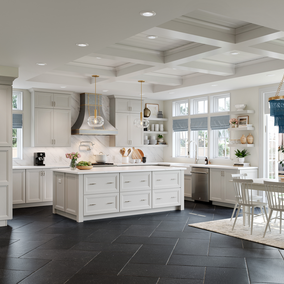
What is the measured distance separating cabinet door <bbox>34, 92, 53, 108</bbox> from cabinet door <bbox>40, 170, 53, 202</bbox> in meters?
1.52

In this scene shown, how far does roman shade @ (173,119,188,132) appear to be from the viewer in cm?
948

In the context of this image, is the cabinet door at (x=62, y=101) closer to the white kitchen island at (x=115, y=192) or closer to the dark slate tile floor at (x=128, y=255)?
the white kitchen island at (x=115, y=192)

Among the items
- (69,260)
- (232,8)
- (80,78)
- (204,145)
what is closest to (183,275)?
(69,260)

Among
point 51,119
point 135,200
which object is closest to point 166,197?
point 135,200

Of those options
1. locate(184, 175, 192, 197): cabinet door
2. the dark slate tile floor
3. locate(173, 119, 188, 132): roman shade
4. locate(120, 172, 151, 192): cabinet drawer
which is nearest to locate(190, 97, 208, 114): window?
locate(173, 119, 188, 132): roman shade

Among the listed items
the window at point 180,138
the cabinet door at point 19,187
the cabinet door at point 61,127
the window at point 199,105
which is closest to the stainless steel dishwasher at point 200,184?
the window at point 180,138

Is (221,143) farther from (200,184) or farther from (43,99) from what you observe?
(43,99)

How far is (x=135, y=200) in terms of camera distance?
22.0ft

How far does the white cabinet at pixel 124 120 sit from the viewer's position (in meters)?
9.05

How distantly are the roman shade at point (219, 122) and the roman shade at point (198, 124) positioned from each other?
0.70 ft

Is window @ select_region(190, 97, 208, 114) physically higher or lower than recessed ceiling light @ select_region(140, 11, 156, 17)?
lower

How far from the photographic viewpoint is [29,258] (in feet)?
13.6

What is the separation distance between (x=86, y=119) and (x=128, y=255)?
189 inches

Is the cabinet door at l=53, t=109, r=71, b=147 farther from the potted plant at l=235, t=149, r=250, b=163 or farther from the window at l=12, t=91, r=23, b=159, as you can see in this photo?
the potted plant at l=235, t=149, r=250, b=163
